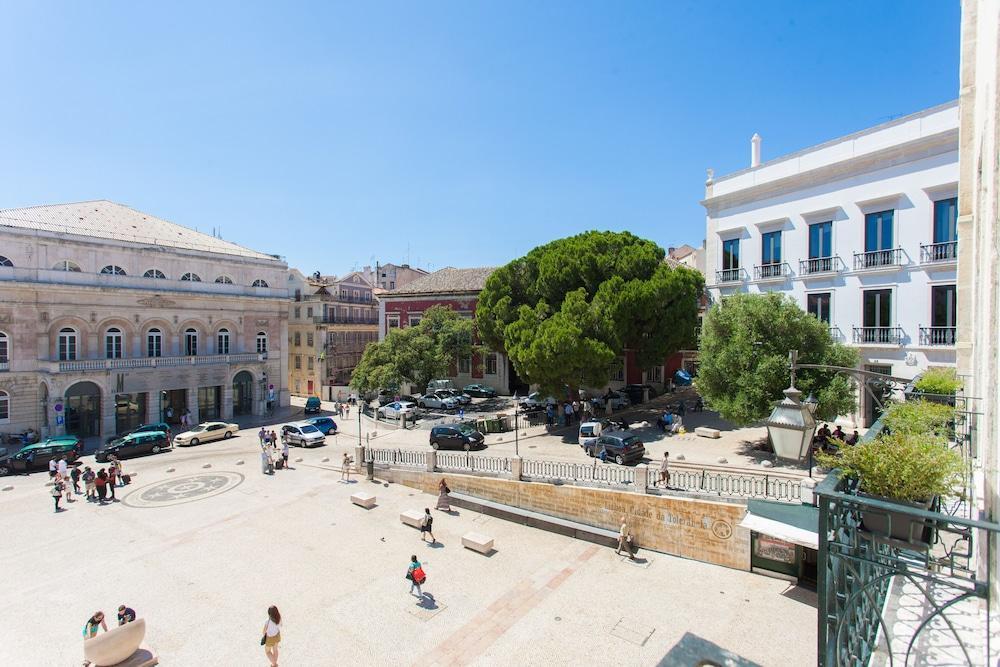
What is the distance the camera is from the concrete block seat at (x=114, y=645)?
32.3 ft

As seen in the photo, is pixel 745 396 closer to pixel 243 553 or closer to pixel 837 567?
pixel 837 567

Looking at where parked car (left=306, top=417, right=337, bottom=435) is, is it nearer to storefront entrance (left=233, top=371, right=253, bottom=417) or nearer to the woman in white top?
storefront entrance (left=233, top=371, right=253, bottom=417)

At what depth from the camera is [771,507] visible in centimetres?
1423

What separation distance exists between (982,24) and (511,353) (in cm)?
2313

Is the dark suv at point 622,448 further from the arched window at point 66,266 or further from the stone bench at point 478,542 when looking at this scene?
the arched window at point 66,266

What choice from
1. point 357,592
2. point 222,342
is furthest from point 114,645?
point 222,342

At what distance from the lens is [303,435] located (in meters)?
28.8

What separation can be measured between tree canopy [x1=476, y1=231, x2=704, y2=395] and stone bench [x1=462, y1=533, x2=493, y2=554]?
38.2 feet

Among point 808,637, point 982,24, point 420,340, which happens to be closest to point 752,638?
point 808,637

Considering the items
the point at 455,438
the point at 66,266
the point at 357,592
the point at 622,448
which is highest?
the point at 66,266

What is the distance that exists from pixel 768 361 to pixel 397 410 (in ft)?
73.6

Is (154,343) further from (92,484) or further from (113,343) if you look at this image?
(92,484)

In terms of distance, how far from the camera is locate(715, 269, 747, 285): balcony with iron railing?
89.9ft

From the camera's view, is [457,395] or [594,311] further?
[457,395]
